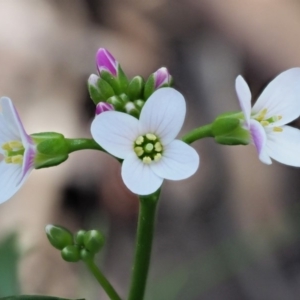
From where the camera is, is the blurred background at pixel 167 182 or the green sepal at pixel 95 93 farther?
the blurred background at pixel 167 182

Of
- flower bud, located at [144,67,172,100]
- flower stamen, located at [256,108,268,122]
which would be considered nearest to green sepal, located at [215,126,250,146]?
flower stamen, located at [256,108,268,122]

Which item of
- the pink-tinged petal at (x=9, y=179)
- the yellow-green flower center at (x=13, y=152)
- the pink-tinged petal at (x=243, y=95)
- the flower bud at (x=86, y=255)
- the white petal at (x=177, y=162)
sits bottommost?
the flower bud at (x=86, y=255)

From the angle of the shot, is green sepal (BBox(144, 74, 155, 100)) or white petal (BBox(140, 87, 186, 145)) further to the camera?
green sepal (BBox(144, 74, 155, 100))

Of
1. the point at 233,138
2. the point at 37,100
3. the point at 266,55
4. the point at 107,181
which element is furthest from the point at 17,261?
the point at 266,55

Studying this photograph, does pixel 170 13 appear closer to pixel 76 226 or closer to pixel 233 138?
pixel 76 226

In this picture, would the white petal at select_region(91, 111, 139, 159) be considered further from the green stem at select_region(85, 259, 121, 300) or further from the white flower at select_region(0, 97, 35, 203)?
the green stem at select_region(85, 259, 121, 300)

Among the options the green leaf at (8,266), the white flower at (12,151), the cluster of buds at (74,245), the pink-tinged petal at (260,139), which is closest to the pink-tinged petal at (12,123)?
the white flower at (12,151)

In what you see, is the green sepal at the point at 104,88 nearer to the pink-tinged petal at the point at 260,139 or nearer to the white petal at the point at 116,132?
the white petal at the point at 116,132
